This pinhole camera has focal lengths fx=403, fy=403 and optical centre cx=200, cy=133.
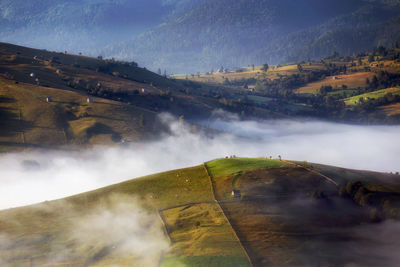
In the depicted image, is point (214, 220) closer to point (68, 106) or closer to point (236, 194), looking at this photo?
point (236, 194)

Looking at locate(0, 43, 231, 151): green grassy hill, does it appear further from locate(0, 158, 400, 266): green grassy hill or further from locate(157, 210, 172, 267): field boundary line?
locate(157, 210, 172, 267): field boundary line

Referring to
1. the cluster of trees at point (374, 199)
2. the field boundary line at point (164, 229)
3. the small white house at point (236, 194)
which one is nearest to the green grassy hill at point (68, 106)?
the field boundary line at point (164, 229)

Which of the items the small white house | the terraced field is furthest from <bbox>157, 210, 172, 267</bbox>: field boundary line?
the terraced field

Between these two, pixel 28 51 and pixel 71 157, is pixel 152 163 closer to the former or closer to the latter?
pixel 71 157

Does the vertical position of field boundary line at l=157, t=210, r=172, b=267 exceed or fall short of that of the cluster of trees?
it falls short

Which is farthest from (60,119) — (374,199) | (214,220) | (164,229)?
(374,199)

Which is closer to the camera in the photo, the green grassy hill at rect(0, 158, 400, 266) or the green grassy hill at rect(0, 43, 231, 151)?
the green grassy hill at rect(0, 158, 400, 266)

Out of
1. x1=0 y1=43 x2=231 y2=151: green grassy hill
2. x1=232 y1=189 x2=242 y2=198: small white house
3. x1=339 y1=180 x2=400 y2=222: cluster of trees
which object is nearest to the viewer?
x1=339 y1=180 x2=400 y2=222: cluster of trees

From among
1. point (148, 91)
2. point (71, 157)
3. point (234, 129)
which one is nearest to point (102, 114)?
point (71, 157)

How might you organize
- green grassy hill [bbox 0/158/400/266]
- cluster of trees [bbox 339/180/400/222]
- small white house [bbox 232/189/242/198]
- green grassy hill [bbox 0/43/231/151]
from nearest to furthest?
green grassy hill [bbox 0/158/400/266]
cluster of trees [bbox 339/180/400/222]
small white house [bbox 232/189/242/198]
green grassy hill [bbox 0/43/231/151]
